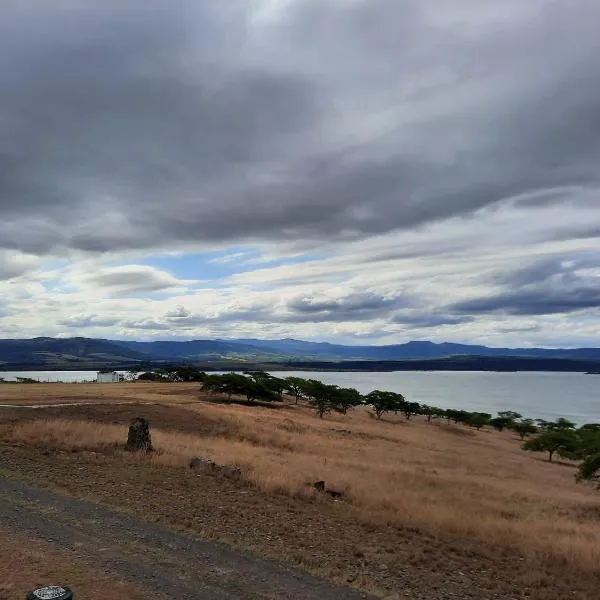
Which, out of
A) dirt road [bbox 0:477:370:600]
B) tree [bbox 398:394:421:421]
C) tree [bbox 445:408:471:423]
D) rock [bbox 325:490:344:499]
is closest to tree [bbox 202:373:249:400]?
tree [bbox 398:394:421:421]

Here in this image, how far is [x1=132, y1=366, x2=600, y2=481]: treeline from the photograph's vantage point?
48550mm

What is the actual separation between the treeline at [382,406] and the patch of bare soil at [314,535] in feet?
75.4

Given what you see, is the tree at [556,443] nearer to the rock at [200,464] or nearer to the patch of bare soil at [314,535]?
the rock at [200,464]

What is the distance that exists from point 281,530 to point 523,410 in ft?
526

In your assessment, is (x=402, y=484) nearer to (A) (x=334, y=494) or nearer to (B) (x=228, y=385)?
(A) (x=334, y=494)

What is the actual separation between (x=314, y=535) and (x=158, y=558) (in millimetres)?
3849

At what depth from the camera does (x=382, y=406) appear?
9481 cm

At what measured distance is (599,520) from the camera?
866 inches

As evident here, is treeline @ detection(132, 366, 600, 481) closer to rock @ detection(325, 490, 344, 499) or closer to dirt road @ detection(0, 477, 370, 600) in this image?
rock @ detection(325, 490, 344, 499)

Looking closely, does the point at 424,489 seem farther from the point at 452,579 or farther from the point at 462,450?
the point at 462,450

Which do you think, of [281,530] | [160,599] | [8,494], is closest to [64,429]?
[8,494]

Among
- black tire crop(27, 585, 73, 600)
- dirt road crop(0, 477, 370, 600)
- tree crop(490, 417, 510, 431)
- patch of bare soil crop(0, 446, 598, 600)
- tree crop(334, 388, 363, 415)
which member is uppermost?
black tire crop(27, 585, 73, 600)

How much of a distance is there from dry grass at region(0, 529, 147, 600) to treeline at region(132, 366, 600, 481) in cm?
2987

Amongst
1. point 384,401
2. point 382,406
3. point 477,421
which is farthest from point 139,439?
point 477,421
